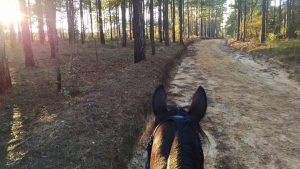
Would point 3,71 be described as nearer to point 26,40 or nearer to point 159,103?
point 26,40

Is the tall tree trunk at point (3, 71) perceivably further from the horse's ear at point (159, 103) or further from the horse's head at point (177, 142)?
the horse's head at point (177, 142)

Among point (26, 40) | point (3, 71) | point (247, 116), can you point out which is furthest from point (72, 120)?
point (26, 40)

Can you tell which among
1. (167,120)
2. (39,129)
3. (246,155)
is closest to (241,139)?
(246,155)

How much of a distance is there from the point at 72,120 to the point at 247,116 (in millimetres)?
5841

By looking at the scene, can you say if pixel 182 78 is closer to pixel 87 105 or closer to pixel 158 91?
pixel 87 105

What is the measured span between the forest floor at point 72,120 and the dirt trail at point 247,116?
873mm

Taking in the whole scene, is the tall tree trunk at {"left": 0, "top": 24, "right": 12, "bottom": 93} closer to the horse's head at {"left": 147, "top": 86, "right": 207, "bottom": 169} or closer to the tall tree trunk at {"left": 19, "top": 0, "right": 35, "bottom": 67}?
the tall tree trunk at {"left": 19, "top": 0, "right": 35, "bottom": 67}

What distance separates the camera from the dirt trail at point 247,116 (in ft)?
24.4

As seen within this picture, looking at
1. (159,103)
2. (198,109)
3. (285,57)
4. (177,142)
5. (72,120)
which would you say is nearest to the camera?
(177,142)

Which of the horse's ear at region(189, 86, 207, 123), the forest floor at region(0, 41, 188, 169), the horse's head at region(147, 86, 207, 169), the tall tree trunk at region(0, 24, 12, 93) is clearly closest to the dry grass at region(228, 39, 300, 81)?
the forest floor at region(0, 41, 188, 169)

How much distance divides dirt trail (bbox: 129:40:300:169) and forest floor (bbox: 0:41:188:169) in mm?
873

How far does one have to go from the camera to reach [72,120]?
7551mm

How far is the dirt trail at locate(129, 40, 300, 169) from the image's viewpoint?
744cm

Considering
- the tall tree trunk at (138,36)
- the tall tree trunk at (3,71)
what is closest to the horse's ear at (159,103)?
the tall tree trunk at (3,71)
